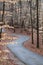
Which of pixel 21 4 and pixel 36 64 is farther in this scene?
pixel 21 4

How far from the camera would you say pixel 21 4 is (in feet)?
196

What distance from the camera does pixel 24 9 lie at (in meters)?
55.6

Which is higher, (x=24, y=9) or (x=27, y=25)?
(x=24, y=9)

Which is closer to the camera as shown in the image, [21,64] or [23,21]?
[21,64]

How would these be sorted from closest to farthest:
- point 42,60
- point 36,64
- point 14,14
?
point 36,64 → point 42,60 → point 14,14

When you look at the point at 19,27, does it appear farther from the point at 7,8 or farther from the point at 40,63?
the point at 40,63

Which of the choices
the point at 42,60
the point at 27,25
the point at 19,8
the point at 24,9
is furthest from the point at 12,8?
the point at 42,60

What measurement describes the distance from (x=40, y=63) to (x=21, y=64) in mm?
1507

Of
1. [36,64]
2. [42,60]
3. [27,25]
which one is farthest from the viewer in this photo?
[27,25]

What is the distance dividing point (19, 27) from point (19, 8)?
359 inches

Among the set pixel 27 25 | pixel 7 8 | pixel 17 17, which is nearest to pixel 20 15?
pixel 17 17

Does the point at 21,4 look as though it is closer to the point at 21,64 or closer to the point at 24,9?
the point at 24,9

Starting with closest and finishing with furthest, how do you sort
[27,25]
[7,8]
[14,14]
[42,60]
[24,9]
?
1. [42,60]
2. [27,25]
3. [24,9]
4. [14,14]
5. [7,8]

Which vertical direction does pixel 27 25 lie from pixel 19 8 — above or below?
Result: below
